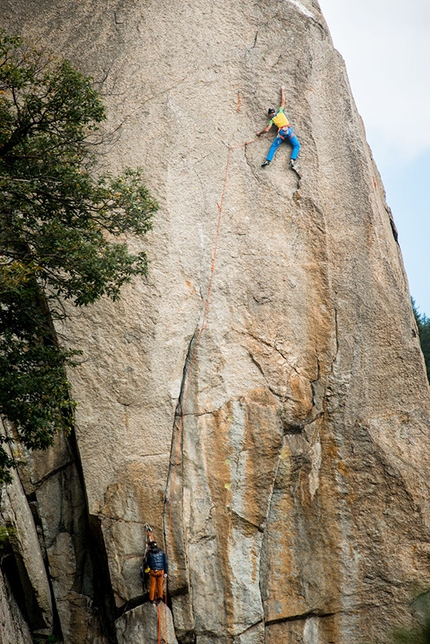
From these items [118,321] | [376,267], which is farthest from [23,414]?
[376,267]

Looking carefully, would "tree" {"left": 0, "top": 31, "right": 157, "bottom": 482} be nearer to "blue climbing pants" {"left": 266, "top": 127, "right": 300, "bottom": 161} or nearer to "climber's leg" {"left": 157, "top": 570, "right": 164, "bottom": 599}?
"climber's leg" {"left": 157, "top": 570, "right": 164, "bottom": 599}

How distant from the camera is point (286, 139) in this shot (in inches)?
617

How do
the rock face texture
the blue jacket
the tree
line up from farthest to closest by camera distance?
the rock face texture, the blue jacket, the tree

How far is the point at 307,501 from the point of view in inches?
556

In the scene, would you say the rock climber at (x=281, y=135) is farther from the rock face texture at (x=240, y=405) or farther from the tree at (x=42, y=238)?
the tree at (x=42, y=238)

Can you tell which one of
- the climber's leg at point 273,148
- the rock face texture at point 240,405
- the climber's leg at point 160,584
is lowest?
the climber's leg at point 160,584

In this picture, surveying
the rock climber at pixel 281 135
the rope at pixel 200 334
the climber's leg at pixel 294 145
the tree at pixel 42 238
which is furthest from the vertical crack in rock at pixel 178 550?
the climber's leg at pixel 294 145

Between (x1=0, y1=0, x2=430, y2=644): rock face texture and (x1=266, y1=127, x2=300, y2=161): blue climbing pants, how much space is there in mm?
232

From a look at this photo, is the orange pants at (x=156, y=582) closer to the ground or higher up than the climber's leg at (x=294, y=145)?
closer to the ground

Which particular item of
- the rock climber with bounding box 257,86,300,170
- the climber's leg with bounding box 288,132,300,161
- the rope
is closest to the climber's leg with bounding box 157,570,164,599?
the rope

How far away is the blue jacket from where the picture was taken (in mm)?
12922

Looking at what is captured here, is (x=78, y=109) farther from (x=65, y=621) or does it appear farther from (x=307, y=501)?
(x=65, y=621)

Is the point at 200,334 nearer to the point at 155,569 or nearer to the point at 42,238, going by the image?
the point at 155,569

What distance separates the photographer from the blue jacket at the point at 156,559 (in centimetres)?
1292
